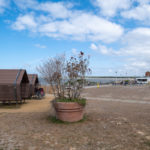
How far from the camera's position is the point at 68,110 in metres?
5.49

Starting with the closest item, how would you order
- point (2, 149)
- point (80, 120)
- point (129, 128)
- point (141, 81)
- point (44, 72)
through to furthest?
1. point (2, 149)
2. point (129, 128)
3. point (80, 120)
4. point (44, 72)
5. point (141, 81)

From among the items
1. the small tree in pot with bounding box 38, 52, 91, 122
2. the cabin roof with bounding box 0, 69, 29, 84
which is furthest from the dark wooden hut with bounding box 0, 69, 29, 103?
Answer: the small tree in pot with bounding box 38, 52, 91, 122

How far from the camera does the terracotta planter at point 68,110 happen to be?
5.47m

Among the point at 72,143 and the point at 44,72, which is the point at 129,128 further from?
the point at 44,72

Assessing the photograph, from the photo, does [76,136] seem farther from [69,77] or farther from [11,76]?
[11,76]

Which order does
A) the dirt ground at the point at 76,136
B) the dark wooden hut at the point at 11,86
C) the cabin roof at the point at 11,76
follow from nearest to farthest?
the dirt ground at the point at 76,136, the dark wooden hut at the point at 11,86, the cabin roof at the point at 11,76

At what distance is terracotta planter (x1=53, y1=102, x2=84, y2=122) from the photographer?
5.47 m

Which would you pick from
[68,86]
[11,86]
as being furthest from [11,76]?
[68,86]

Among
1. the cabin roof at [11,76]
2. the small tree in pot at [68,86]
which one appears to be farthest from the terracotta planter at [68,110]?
the cabin roof at [11,76]

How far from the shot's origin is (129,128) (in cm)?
506

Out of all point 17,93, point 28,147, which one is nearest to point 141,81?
point 17,93

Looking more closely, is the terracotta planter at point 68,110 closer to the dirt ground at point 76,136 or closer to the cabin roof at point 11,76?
the dirt ground at point 76,136

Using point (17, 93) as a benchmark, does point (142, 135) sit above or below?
below

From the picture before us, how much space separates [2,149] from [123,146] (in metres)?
2.50
